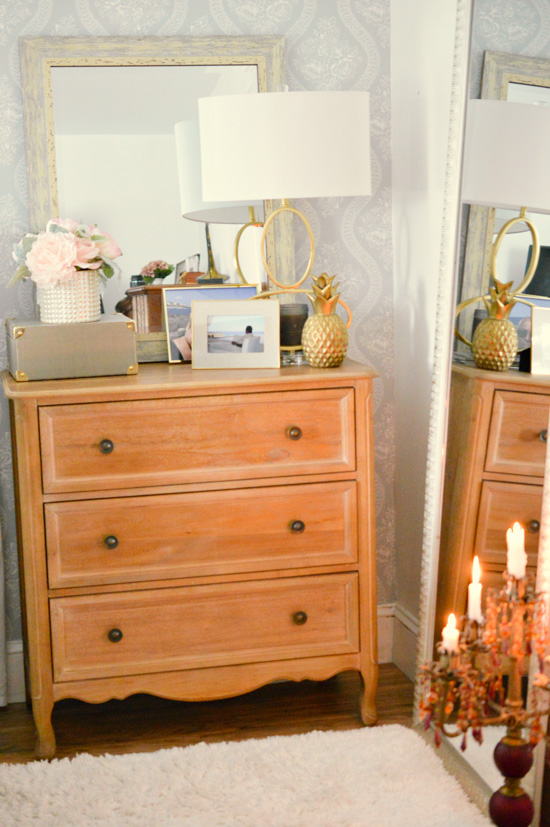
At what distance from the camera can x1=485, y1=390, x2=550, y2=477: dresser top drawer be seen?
1.72m

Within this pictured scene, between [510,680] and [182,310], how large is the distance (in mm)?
1347

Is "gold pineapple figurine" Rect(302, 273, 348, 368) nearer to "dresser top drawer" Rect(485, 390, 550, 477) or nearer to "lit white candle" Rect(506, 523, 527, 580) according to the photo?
"dresser top drawer" Rect(485, 390, 550, 477)

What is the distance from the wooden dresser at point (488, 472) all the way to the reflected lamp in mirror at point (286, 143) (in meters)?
0.59

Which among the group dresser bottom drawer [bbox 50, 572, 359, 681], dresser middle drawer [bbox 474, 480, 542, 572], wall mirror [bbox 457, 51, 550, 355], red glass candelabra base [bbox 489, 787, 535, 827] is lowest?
red glass candelabra base [bbox 489, 787, 535, 827]

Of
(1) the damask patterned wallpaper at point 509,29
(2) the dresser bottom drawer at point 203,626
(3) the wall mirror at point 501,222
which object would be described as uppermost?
(1) the damask patterned wallpaper at point 509,29

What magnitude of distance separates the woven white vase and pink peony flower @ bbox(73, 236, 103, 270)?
0.11 feet

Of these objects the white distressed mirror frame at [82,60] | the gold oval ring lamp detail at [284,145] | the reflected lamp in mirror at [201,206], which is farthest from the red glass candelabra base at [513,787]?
the white distressed mirror frame at [82,60]

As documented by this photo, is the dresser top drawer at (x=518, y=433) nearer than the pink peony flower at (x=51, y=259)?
Yes

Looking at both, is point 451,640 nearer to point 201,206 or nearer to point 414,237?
point 414,237

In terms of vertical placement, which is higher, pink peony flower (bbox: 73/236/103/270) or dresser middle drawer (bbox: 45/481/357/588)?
pink peony flower (bbox: 73/236/103/270)

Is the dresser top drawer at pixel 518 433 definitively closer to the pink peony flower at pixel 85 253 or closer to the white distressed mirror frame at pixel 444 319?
the white distressed mirror frame at pixel 444 319

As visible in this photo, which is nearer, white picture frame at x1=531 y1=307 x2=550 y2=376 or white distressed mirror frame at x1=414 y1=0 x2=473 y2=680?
white picture frame at x1=531 y1=307 x2=550 y2=376

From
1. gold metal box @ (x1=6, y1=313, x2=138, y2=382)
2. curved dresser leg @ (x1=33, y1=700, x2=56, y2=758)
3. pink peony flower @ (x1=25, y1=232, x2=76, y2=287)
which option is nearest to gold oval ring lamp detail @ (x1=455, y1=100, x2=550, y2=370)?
gold metal box @ (x1=6, y1=313, x2=138, y2=382)

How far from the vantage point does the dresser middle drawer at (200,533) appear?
200cm
